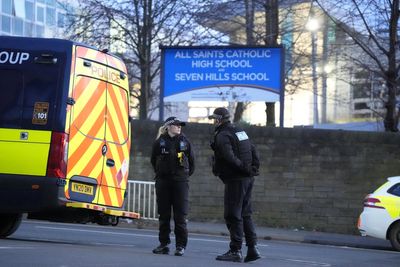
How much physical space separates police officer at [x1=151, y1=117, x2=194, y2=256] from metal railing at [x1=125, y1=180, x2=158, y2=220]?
7322 millimetres

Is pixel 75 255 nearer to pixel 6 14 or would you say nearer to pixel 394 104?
pixel 394 104

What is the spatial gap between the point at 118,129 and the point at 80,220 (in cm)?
148

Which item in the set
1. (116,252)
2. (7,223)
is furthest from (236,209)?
A: (7,223)

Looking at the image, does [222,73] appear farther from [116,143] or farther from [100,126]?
[100,126]

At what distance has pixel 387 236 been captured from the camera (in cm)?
1229

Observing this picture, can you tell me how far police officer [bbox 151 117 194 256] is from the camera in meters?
8.39

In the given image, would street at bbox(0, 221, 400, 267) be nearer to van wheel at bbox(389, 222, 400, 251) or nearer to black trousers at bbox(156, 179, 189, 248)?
black trousers at bbox(156, 179, 189, 248)

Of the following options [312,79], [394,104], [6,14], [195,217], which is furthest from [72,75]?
[6,14]

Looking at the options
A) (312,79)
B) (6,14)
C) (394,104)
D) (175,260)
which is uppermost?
(6,14)

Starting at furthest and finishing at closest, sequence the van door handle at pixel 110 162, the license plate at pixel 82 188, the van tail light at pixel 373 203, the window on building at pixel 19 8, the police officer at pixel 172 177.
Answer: the window on building at pixel 19 8
the van tail light at pixel 373 203
the van door handle at pixel 110 162
the license plate at pixel 82 188
the police officer at pixel 172 177

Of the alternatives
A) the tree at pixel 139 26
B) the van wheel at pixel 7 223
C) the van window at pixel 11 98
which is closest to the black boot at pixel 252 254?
the van window at pixel 11 98

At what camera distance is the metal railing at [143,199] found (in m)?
15.9

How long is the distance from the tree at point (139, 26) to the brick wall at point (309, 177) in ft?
17.4

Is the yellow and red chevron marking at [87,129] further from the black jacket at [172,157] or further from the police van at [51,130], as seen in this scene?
the black jacket at [172,157]
